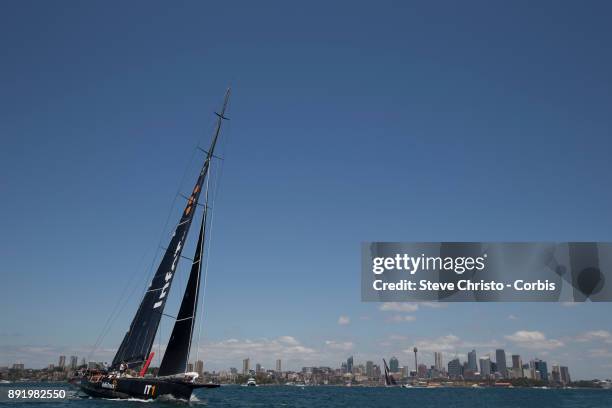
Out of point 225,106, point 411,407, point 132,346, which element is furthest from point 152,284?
point 411,407

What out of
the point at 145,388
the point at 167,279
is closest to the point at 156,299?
the point at 167,279

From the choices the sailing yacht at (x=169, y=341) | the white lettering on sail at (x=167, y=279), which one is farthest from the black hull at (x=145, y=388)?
the white lettering on sail at (x=167, y=279)

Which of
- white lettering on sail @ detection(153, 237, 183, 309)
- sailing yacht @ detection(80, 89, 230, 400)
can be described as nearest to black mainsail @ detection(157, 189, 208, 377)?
sailing yacht @ detection(80, 89, 230, 400)

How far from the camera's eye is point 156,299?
148 ft

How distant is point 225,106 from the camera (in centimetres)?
5072

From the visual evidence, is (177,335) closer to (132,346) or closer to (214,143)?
(132,346)

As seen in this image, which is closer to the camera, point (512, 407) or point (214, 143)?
point (214, 143)

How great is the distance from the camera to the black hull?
129 feet

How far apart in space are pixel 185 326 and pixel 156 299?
486 cm

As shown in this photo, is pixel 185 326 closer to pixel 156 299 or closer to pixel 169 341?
pixel 169 341

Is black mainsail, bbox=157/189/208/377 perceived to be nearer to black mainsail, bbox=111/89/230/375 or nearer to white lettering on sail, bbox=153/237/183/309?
black mainsail, bbox=111/89/230/375

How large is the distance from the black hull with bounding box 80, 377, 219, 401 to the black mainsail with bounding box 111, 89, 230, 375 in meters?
2.20

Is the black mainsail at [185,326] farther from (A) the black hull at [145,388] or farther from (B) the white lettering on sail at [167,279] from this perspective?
(B) the white lettering on sail at [167,279]

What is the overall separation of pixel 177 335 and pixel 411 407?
43703 mm
